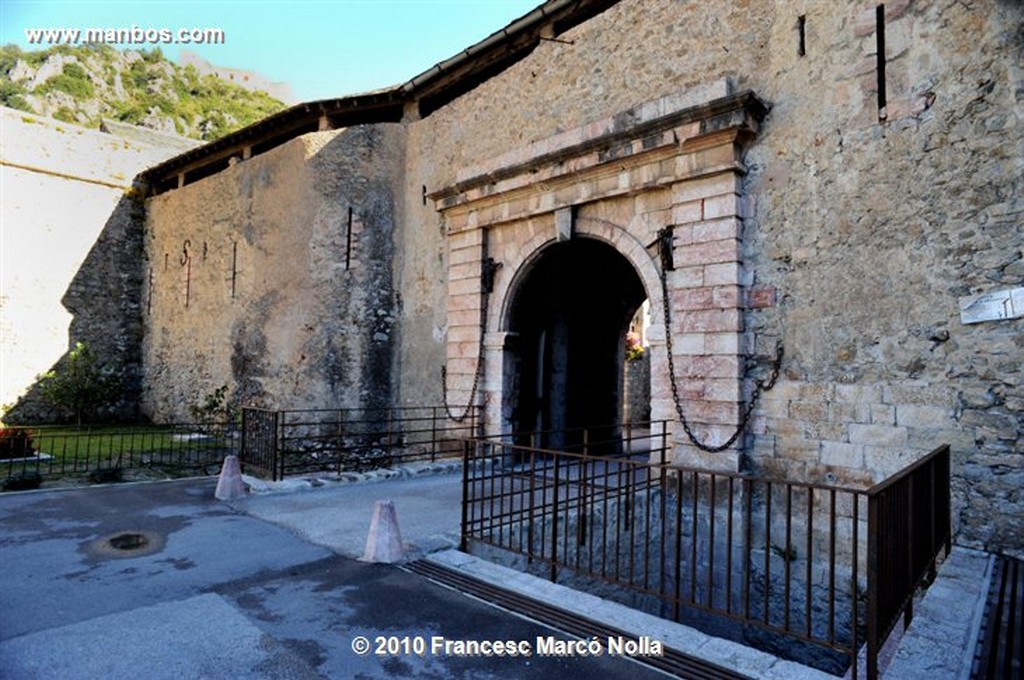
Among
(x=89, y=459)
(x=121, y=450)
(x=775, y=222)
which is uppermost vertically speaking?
(x=775, y=222)

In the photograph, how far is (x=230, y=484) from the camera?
707cm

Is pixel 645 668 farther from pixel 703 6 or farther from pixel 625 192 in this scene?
pixel 703 6

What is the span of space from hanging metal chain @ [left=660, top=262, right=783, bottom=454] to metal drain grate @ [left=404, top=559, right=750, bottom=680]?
3.64m

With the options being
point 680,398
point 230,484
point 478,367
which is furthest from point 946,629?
point 478,367

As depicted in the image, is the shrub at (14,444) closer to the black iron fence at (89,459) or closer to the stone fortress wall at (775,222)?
the black iron fence at (89,459)

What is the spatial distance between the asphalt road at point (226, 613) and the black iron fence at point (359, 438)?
2617 millimetres

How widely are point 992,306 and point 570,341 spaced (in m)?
6.77

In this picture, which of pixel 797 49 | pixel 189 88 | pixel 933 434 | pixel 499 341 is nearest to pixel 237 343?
pixel 499 341

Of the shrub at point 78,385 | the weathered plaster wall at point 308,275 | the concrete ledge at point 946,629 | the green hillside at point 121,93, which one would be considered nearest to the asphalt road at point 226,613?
the concrete ledge at point 946,629

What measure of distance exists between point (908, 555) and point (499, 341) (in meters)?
6.72

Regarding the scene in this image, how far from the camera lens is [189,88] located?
38406 millimetres

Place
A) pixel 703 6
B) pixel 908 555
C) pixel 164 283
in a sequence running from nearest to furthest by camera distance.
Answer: pixel 908 555 < pixel 703 6 < pixel 164 283

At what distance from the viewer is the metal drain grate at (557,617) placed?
3111 millimetres

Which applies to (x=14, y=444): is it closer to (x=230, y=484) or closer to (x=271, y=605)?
(x=230, y=484)
